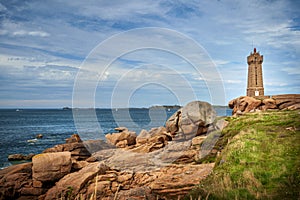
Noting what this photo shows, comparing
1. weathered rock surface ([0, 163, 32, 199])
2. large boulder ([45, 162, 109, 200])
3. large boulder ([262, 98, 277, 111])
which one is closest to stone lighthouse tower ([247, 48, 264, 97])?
large boulder ([262, 98, 277, 111])

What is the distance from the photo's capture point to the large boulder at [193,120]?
29.6 metres

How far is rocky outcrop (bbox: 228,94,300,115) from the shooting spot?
40584mm

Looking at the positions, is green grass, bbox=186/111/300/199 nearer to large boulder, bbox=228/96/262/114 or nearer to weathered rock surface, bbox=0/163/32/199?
weathered rock surface, bbox=0/163/32/199

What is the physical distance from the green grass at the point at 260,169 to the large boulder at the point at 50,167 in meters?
12.6

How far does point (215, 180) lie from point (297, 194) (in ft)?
14.5

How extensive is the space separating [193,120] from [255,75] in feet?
149

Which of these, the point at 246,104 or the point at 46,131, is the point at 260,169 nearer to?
the point at 246,104

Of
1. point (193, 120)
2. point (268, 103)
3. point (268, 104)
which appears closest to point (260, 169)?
point (193, 120)

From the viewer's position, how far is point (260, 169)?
1496 cm

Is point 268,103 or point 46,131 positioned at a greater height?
point 268,103

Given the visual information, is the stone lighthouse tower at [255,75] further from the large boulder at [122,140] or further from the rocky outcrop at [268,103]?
the large boulder at [122,140]

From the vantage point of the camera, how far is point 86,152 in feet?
104

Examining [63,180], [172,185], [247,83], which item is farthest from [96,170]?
Result: [247,83]

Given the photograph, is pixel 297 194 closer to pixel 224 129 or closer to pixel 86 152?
pixel 224 129
